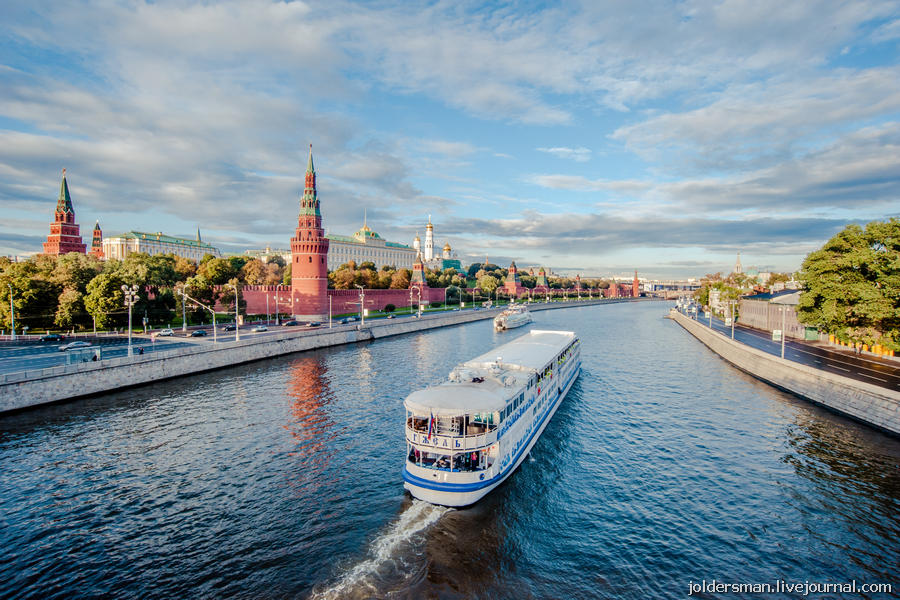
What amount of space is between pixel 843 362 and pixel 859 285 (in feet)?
25.7

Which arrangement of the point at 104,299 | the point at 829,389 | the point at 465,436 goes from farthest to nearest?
the point at 104,299
the point at 829,389
the point at 465,436

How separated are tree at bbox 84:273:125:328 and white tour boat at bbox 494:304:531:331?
233 ft

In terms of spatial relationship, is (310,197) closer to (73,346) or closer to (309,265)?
(309,265)

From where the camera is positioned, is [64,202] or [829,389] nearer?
[829,389]

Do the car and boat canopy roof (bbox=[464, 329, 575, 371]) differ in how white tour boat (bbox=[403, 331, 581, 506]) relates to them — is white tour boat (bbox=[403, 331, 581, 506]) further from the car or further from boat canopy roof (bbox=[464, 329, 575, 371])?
the car

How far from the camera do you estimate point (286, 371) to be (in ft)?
172

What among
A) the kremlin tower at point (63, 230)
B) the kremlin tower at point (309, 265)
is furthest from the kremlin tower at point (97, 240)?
the kremlin tower at point (309, 265)

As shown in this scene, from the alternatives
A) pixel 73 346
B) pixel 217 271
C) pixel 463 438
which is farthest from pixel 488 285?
pixel 463 438

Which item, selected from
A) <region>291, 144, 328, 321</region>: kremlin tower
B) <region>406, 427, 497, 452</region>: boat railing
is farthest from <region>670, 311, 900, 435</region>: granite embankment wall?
<region>291, 144, 328, 321</region>: kremlin tower

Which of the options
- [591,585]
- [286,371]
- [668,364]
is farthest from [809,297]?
[286,371]

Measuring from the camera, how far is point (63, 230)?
4053 inches

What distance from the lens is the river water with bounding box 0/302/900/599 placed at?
1623 centimetres

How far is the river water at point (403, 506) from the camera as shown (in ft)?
53.3

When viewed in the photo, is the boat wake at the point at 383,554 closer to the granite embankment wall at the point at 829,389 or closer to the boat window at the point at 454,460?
the boat window at the point at 454,460
